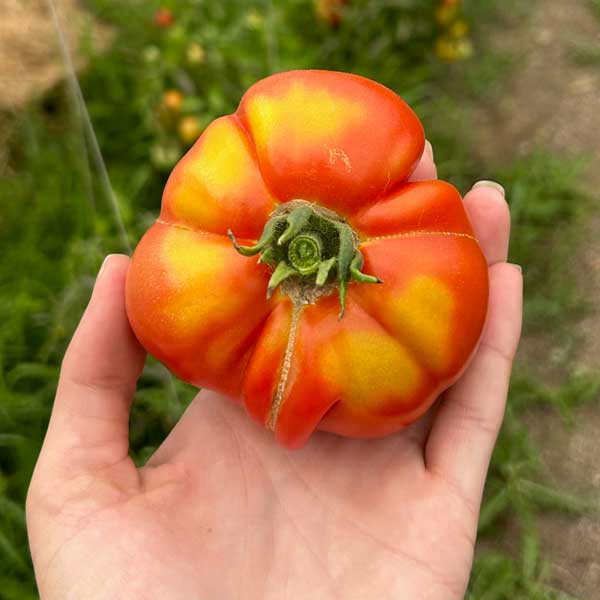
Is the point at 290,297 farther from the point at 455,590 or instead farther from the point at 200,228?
the point at 455,590

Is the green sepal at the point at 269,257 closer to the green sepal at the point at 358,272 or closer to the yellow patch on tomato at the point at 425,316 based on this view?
the green sepal at the point at 358,272

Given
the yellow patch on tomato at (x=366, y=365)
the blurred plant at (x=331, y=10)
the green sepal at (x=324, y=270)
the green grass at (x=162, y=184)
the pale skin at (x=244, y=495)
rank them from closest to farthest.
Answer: the green sepal at (x=324, y=270) → the yellow patch on tomato at (x=366, y=365) → the pale skin at (x=244, y=495) → the green grass at (x=162, y=184) → the blurred plant at (x=331, y=10)

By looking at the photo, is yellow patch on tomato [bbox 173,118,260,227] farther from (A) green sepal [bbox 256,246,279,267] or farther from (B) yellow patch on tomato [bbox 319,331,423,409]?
(B) yellow patch on tomato [bbox 319,331,423,409]

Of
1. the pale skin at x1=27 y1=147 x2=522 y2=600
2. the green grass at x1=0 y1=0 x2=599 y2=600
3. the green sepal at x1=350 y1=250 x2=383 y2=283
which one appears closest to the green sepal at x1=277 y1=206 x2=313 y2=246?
the green sepal at x1=350 y1=250 x2=383 y2=283

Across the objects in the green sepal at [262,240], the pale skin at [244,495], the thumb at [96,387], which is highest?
the green sepal at [262,240]

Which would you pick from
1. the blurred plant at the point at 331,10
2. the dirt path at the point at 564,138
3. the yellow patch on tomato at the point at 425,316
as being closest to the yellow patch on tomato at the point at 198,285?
the yellow patch on tomato at the point at 425,316

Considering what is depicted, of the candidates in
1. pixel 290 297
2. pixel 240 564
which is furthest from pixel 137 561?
pixel 290 297
